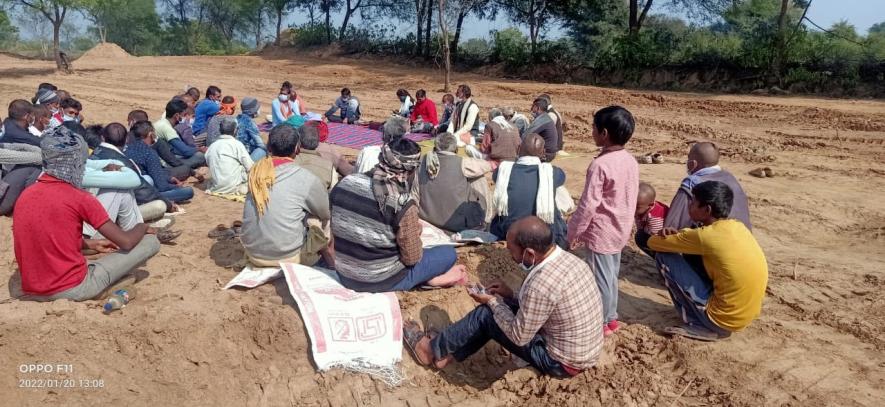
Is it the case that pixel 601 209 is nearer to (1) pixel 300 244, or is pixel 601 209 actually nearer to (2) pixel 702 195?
(2) pixel 702 195

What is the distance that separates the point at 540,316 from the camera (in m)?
3.08

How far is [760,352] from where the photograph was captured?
151 inches

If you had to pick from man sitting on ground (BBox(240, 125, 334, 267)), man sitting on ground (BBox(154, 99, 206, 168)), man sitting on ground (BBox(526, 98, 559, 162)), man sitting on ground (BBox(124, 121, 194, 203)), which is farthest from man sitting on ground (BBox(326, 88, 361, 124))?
man sitting on ground (BBox(240, 125, 334, 267))

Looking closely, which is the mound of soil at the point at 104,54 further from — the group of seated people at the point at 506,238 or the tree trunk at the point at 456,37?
the group of seated people at the point at 506,238

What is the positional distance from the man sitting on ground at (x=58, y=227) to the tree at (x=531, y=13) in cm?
1849

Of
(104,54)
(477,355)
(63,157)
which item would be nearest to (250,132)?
(63,157)

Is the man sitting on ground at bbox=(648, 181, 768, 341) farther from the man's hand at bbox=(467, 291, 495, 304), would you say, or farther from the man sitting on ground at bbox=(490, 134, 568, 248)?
the man's hand at bbox=(467, 291, 495, 304)

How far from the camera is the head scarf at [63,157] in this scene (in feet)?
11.3

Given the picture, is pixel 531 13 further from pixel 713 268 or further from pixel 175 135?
pixel 713 268

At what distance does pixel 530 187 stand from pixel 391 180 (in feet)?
5.41

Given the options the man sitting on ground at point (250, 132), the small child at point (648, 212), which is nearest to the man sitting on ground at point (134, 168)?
the man sitting on ground at point (250, 132)

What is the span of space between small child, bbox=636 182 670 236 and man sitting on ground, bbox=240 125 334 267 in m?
2.47

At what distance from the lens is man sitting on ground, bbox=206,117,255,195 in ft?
21.4

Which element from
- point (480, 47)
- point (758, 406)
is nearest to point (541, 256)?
point (758, 406)
